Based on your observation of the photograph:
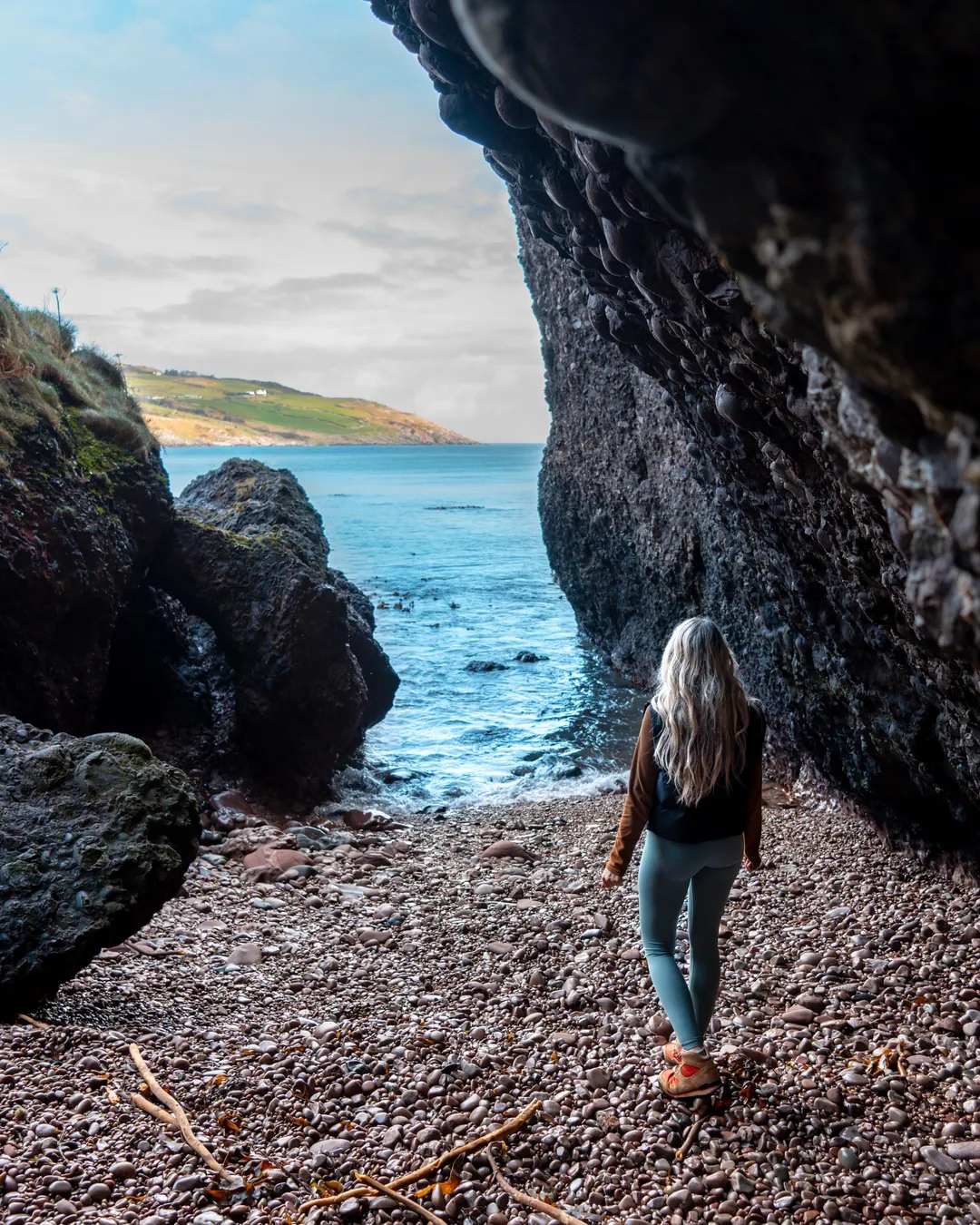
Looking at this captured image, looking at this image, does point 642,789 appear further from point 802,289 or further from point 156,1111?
point 802,289

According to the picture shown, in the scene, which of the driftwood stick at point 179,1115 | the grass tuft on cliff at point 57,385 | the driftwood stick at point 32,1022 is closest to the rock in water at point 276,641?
the grass tuft on cliff at point 57,385

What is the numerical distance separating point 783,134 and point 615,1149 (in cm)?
428

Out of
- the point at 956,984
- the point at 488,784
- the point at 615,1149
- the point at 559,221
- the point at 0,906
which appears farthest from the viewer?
the point at 488,784

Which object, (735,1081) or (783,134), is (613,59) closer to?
(783,134)

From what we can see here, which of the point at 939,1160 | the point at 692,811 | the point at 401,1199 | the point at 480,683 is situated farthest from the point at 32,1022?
the point at 480,683

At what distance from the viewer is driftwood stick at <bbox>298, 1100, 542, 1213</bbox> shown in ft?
12.4

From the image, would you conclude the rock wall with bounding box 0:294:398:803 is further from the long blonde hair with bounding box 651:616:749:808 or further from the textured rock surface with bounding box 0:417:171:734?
the long blonde hair with bounding box 651:616:749:808

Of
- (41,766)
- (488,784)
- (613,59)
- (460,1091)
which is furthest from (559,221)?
(488,784)

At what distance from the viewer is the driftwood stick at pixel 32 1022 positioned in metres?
4.82

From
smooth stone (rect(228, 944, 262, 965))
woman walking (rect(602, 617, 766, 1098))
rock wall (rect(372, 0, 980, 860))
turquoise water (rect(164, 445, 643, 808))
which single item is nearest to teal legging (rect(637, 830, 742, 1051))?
woman walking (rect(602, 617, 766, 1098))

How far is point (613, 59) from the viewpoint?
5.18 feet

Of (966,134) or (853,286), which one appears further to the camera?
(853,286)

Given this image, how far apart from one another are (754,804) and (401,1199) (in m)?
2.51

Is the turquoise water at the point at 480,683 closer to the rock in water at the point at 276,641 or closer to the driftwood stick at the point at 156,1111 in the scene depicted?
the rock in water at the point at 276,641
